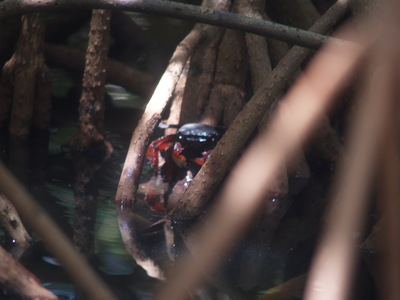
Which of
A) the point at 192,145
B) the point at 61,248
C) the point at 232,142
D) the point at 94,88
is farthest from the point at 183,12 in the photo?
the point at 94,88

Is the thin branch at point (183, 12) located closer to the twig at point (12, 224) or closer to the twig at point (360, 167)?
the twig at point (360, 167)

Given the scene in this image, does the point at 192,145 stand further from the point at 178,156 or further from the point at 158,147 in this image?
the point at 158,147

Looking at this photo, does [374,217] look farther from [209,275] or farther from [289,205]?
[209,275]

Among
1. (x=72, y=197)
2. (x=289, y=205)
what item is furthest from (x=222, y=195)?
(x=72, y=197)

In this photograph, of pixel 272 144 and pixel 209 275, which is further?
pixel 272 144

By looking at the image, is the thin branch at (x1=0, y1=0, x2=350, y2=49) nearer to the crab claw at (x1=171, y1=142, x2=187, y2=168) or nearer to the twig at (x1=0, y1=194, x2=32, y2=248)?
the twig at (x1=0, y1=194, x2=32, y2=248)
